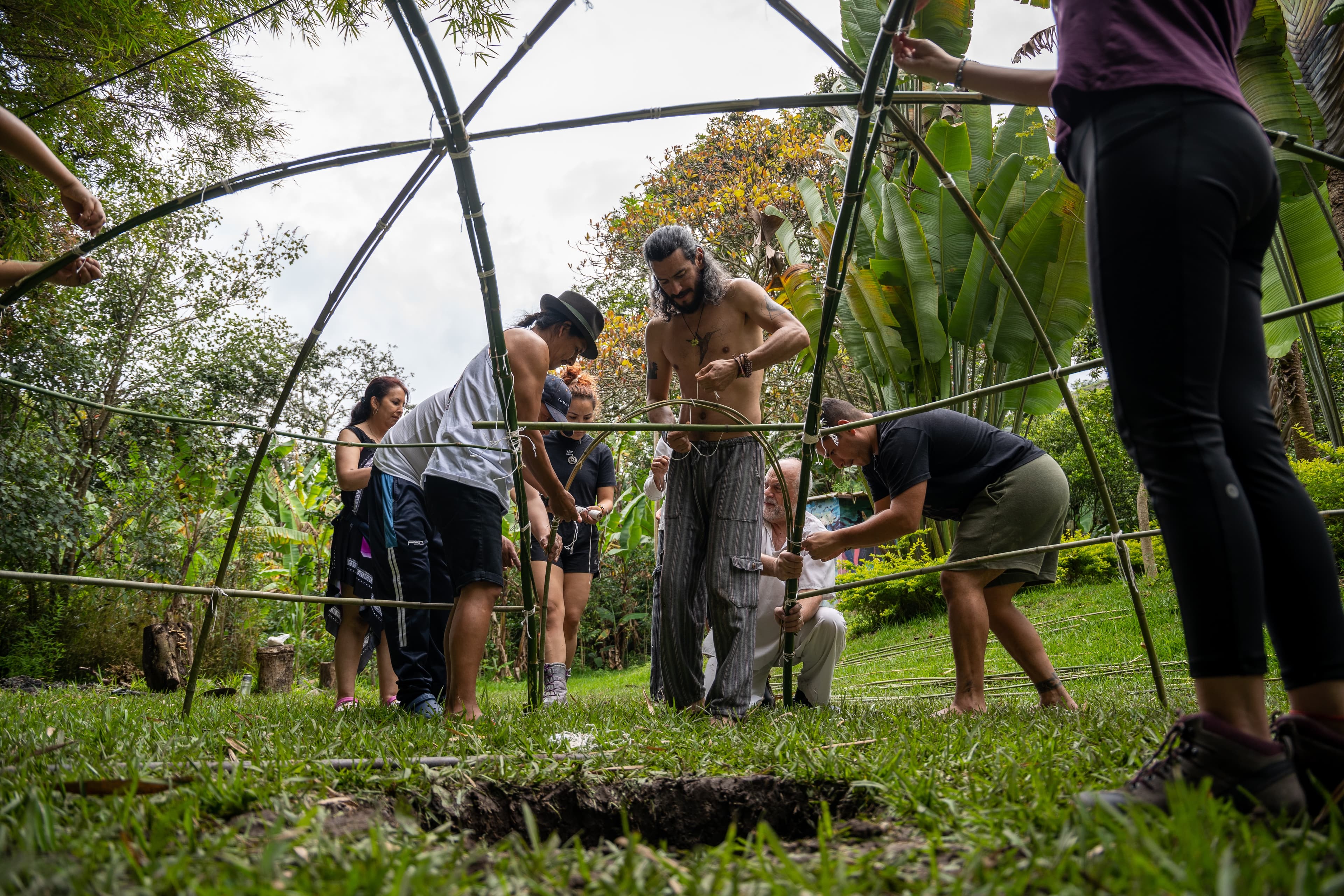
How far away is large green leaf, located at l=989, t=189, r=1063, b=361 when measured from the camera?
5754 millimetres

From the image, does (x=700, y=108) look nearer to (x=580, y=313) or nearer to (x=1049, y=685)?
(x=580, y=313)

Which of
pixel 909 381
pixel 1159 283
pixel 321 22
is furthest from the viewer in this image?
pixel 909 381

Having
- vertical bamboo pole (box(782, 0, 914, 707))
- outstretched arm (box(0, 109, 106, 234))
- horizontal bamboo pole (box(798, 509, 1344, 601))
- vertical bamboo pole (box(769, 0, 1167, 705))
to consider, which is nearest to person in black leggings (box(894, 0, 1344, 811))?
vertical bamboo pole (box(782, 0, 914, 707))

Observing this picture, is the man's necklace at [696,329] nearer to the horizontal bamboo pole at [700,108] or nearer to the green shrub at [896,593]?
the horizontal bamboo pole at [700,108]

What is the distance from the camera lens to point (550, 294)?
9.92 ft

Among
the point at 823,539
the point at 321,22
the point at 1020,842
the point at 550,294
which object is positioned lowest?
the point at 1020,842

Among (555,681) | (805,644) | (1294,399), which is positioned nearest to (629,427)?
(805,644)

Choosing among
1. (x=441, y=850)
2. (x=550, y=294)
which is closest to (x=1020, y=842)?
(x=441, y=850)

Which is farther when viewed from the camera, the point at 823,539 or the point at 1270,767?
the point at 823,539

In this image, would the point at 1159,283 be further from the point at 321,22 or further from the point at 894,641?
the point at 894,641

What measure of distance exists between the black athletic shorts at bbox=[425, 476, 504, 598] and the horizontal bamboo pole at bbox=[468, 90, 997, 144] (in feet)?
3.77

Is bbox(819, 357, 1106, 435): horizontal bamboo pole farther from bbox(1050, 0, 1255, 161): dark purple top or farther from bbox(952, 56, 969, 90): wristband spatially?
bbox(1050, 0, 1255, 161): dark purple top

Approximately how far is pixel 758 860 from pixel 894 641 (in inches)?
272

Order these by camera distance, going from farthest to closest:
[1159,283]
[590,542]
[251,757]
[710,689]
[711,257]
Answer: [590,542]
[711,257]
[710,689]
[251,757]
[1159,283]
